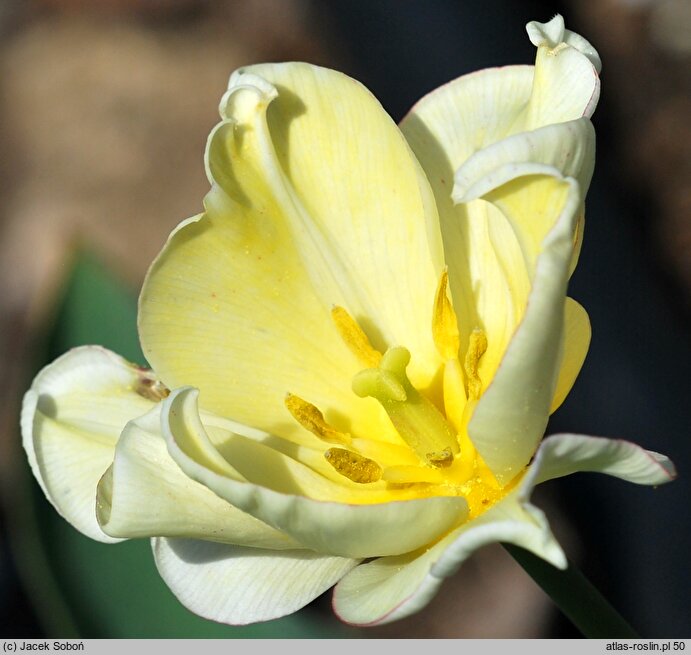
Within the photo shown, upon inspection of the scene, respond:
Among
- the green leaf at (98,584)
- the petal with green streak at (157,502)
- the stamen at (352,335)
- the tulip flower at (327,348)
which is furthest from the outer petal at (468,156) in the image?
the green leaf at (98,584)

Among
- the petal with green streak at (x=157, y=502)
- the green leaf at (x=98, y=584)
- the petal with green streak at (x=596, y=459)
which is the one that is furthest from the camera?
the green leaf at (x=98, y=584)

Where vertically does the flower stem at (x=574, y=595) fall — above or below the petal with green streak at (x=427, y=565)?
below

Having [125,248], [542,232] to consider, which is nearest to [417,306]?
[542,232]

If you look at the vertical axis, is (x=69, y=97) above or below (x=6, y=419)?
above

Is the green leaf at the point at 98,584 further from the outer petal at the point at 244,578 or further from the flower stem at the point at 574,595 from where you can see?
the flower stem at the point at 574,595

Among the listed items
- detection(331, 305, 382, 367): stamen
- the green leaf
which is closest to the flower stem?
detection(331, 305, 382, 367): stamen

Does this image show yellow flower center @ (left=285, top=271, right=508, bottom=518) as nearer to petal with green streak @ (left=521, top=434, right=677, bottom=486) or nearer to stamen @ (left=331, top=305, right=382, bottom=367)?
stamen @ (left=331, top=305, right=382, bottom=367)

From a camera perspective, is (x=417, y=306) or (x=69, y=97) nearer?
(x=417, y=306)

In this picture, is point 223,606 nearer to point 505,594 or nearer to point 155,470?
point 155,470
